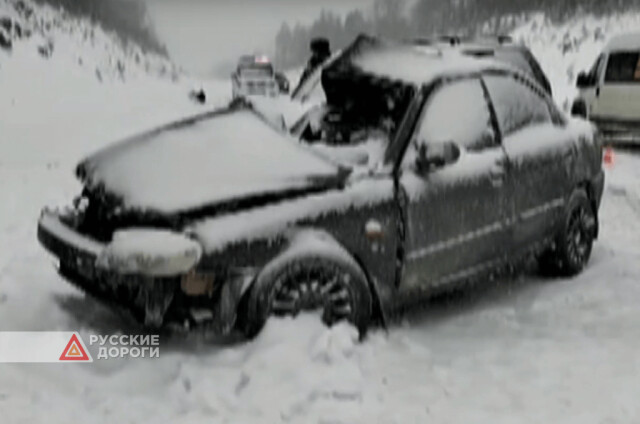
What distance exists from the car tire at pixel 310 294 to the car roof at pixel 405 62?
1.43 metres

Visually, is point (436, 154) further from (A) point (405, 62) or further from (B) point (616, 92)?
(B) point (616, 92)

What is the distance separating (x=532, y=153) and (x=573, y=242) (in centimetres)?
95

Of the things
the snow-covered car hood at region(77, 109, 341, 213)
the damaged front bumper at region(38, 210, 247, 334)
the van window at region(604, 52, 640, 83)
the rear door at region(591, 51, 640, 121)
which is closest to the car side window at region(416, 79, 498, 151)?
the snow-covered car hood at region(77, 109, 341, 213)

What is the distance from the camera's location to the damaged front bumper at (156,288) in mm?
4879

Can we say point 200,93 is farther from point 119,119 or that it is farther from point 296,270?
point 296,270

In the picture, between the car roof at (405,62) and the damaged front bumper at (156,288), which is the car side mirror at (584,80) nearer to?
the car roof at (405,62)

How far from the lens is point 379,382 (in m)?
5.11

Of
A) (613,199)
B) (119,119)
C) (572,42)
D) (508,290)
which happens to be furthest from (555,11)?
(508,290)

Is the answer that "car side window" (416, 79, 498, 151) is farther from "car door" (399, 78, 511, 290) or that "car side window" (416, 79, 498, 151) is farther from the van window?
the van window

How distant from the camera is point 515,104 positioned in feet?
22.2

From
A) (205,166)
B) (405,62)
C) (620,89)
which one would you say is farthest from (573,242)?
(620,89)

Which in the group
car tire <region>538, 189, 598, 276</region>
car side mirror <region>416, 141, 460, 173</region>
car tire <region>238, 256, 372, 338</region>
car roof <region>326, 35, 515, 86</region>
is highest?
car roof <region>326, 35, 515, 86</region>

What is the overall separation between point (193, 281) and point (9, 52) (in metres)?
20.0

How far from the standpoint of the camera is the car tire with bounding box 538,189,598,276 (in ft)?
23.6
